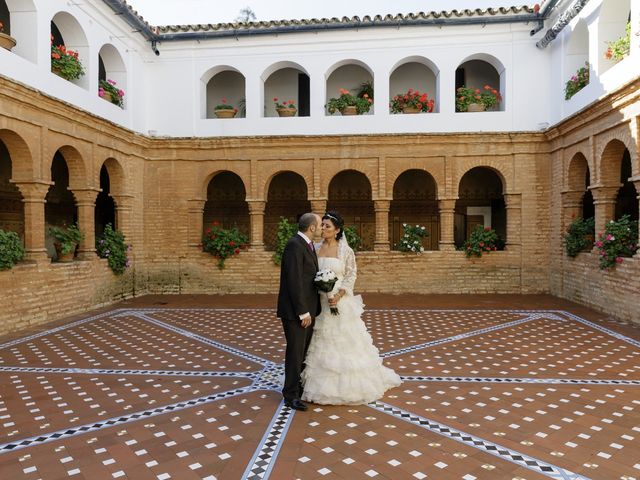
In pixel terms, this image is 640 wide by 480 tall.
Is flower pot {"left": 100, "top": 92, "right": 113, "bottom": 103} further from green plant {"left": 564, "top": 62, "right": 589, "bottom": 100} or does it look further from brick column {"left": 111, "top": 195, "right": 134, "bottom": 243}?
green plant {"left": 564, "top": 62, "right": 589, "bottom": 100}

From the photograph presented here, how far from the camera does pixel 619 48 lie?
404 inches

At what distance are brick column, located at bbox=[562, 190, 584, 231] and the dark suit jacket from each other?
33.2 ft

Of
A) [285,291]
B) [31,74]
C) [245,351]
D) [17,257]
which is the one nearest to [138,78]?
[31,74]

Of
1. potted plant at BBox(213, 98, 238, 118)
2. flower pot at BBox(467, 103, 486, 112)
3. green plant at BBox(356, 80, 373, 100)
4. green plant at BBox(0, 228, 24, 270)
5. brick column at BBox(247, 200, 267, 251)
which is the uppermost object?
green plant at BBox(356, 80, 373, 100)

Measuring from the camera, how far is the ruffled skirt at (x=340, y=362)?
17.8ft

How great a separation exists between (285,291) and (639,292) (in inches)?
311

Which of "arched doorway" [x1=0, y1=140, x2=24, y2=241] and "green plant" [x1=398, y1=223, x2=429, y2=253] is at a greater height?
"arched doorway" [x1=0, y1=140, x2=24, y2=241]

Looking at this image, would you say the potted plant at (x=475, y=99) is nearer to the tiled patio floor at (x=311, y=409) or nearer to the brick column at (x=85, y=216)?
the tiled patio floor at (x=311, y=409)

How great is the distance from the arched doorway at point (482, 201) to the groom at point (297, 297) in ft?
40.4

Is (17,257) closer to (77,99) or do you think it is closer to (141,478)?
(77,99)

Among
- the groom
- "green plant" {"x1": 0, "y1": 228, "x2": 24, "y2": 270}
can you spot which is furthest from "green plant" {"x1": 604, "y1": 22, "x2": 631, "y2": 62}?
"green plant" {"x1": 0, "y1": 228, "x2": 24, "y2": 270}

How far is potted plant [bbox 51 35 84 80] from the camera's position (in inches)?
428

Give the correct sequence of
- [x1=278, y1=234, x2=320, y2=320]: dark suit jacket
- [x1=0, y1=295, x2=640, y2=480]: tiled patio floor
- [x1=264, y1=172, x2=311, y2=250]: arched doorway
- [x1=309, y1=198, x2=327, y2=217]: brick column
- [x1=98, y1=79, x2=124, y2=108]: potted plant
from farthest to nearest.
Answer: [x1=264, y1=172, x2=311, y2=250]: arched doorway < [x1=309, y1=198, x2=327, y2=217]: brick column < [x1=98, y1=79, x2=124, y2=108]: potted plant < [x1=278, y1=234, x2=320, y2=320]: dark suit jacket < [x1=0, y1=295, x2=640, y2=480]: tiled patio floor

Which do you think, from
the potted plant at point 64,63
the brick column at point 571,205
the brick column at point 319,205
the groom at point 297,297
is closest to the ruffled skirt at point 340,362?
the groom at point 297,297
